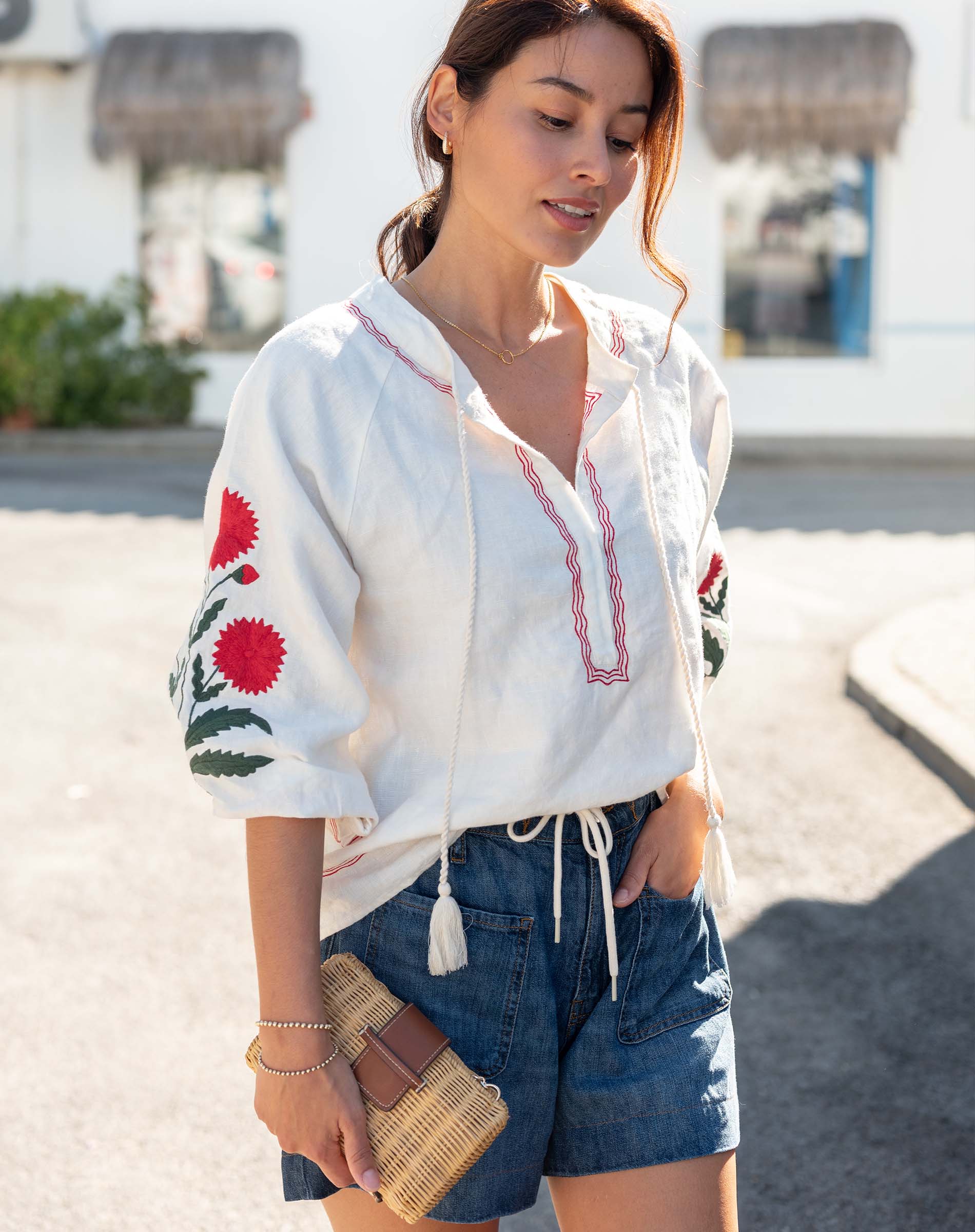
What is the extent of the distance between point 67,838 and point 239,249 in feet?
41.3

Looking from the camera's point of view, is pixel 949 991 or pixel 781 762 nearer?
pixel 949 991

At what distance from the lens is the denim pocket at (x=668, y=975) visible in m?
1.77

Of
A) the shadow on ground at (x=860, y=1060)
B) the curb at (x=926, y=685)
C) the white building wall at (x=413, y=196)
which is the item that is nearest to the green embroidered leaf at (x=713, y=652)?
the shadow on ground at (x=860, y=1060)

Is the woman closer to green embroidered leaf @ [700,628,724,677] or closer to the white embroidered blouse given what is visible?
the white embroidered blouse

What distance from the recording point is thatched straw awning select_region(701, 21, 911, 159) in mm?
14688

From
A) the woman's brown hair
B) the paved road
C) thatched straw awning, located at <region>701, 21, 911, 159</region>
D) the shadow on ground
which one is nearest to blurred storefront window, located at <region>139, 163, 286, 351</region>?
thatched straw awning, located at <region>701, 21, 911, 159</region>

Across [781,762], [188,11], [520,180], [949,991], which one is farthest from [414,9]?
[520,180]

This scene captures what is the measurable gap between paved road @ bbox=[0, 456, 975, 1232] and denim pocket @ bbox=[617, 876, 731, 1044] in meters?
0.22

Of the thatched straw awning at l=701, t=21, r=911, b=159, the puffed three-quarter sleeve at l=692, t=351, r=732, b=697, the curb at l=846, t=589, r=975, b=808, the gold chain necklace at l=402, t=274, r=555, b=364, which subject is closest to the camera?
the gold chain necklace at l=402, t=274, r=555, b=364

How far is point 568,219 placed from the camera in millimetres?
1777

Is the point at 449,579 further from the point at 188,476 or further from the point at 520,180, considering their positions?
the point at 188,476

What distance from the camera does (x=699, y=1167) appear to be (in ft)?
5.66

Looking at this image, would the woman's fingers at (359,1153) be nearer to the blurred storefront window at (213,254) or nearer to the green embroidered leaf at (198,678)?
the green embroidered leaf at (198,678)

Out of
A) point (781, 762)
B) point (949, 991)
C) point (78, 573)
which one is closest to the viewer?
point (949, 991)
